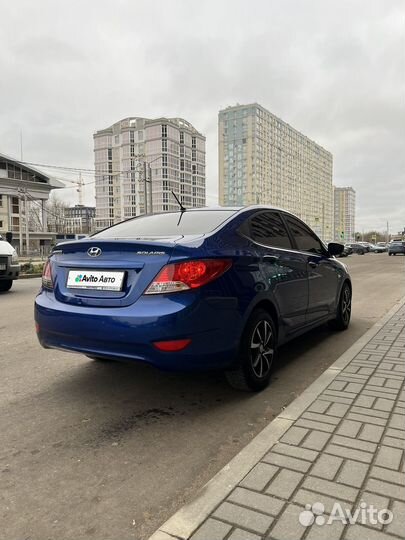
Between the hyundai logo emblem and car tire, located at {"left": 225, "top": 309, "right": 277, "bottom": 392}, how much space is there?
→ 1314mm

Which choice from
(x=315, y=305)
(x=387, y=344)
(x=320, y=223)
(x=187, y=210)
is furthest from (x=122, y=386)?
(x=320, y=223)

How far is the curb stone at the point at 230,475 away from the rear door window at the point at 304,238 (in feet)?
5.78

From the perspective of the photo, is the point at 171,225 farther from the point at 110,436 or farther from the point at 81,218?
the point at 81,218

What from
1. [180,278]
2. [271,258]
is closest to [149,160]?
[271,258]

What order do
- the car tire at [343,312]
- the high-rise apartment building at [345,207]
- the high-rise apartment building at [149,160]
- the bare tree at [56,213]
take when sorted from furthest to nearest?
1. the high-rise apartment building at [345,207]
2. the high-rise apartment building at [149,160]
3. the bare tree at [56,213]
4. the car tire at [343,312]

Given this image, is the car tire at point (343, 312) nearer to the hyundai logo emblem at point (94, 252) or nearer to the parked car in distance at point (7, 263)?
the hyundai logo emblem at point (94, 252)

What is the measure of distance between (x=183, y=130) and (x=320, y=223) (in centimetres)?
4462

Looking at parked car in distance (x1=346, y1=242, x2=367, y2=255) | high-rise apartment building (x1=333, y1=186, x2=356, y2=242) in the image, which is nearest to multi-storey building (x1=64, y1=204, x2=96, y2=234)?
parked car in distance (x1=346, y1=242, x2=367, y2=255)

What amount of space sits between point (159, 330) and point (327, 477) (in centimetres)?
138

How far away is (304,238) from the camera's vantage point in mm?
5219

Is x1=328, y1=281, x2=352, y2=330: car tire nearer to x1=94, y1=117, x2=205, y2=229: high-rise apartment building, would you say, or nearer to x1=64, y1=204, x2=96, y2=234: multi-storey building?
Result: x1=94, y1=117, x2=205, y2=229: high-rise apartment building

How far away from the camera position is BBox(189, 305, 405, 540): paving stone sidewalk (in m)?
1.97

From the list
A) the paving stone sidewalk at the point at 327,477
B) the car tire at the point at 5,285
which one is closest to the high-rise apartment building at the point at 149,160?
the car tire at the point at 5,285

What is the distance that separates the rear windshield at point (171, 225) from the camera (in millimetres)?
3762
